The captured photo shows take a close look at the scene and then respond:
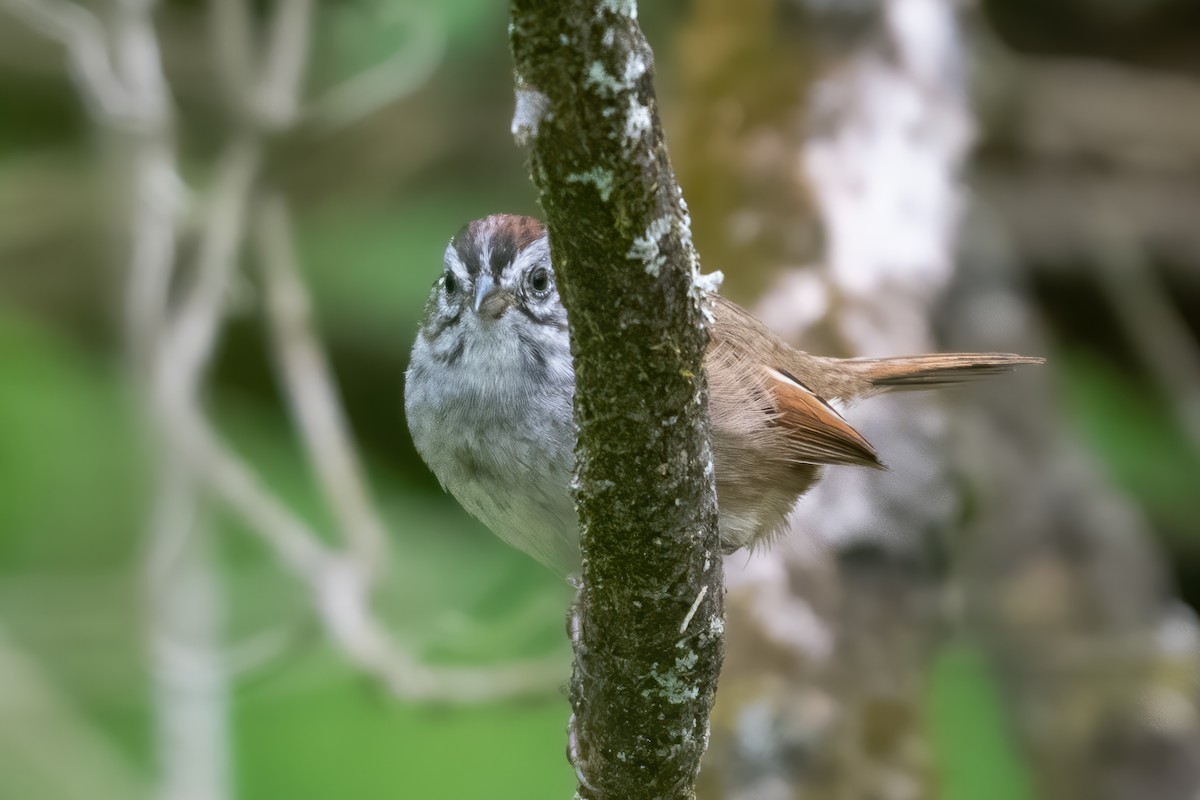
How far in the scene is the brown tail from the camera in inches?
147

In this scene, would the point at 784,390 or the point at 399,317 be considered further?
the point at 399,317

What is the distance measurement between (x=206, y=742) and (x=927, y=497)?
8.15 ft

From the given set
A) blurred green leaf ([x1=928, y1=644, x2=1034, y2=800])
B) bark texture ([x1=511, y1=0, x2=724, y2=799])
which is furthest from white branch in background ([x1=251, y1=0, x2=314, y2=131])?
blurred green leaf ([x1=928, y1=644, x2=1034, y2=800])

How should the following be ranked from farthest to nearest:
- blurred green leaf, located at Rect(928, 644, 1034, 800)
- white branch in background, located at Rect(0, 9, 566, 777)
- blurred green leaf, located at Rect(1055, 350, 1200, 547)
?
1. blurred green leaf, located at Rect(1055, 350, 1200, 547)
2. blurred green leaf, located at Rect(928, 644, 1034, 800)
3. white branch in background, located at Rect(0, 9, 566, 777)

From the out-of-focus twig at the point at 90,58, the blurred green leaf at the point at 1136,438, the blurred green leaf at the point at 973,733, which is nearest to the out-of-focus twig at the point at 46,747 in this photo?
the out-of-focus twig at the point at 90,58

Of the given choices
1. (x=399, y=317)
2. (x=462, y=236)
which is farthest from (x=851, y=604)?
(x=399, y=317)

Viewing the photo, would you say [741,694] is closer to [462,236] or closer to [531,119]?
[462,236]

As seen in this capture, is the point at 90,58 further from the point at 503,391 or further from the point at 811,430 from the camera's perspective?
the point at 811,430

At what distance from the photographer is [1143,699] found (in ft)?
16.1

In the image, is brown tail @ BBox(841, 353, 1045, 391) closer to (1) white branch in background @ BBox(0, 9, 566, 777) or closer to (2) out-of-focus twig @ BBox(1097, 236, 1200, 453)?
(1) white branch in background @ BBox(0, 9, 566, 777)

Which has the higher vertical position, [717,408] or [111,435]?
[111,435]

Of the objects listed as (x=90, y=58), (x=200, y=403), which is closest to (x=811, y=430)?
(x=200, y=403)

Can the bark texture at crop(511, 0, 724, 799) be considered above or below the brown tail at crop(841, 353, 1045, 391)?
below

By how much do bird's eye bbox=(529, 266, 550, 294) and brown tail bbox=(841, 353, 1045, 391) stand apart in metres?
1.32
